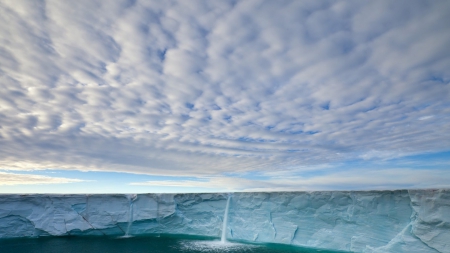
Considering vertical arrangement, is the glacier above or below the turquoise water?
above

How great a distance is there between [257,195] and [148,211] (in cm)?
632

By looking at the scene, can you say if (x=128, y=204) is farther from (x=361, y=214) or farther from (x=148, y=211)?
(x=361, y=214)

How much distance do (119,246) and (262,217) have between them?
679 cm

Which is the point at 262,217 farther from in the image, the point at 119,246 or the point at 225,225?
the point at 119,246

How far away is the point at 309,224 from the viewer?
40.9 ft

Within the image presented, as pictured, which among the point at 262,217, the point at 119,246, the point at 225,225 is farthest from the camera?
the point at 225,225

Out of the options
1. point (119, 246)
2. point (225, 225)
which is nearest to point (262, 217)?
point (225, 225)

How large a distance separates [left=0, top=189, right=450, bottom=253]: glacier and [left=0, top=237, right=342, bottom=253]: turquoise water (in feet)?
3.00

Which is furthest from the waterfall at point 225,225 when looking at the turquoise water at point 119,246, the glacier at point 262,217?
the turquoise water at point 119,246

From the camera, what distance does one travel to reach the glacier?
9703mm

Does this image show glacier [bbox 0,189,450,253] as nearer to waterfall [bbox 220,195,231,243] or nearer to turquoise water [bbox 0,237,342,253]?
waterfall [bbox 220,195,231,243]

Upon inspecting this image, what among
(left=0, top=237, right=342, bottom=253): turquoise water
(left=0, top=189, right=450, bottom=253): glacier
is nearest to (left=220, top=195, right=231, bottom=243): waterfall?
(left=0, top=189, right=450, bottom=253): glacier

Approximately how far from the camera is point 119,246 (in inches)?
476

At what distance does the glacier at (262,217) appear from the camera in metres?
9.70
